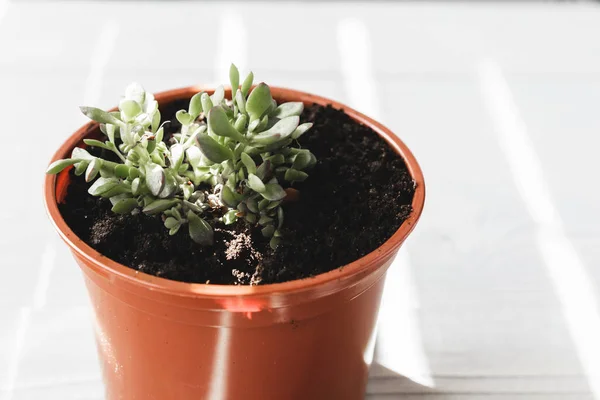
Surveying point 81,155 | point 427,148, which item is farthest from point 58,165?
point 427,148

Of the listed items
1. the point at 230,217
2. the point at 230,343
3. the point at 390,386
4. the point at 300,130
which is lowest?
the point at 390,386

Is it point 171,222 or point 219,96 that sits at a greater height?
point 219,96

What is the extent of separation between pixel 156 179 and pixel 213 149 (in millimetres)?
82

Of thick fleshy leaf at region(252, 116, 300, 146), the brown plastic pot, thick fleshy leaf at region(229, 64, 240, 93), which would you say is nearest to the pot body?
the brown plastic pot

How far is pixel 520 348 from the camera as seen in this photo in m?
1.35

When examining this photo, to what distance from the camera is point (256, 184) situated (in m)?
0.90

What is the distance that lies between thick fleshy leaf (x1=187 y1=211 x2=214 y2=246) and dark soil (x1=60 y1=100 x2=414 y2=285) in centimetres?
2

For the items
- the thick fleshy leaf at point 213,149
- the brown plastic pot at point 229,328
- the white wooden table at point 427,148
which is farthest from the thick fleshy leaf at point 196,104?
the white wooden table at point 427,148

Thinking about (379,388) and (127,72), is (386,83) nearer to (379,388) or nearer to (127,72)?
(127,72)

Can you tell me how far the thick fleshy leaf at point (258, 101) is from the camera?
0.92m

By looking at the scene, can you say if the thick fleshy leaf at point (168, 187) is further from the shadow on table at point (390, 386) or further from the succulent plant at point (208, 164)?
the shadow on table at point (390, 386)

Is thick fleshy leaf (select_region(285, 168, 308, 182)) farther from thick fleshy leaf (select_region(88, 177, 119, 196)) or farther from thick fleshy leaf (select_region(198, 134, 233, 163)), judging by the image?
thick fleshy leaf (select_region(88, 177, 119, 196))

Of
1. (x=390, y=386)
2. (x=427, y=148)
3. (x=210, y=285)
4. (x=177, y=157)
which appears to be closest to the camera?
(x=210, y=285)

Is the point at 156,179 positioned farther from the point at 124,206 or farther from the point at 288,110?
the point at 288,110
